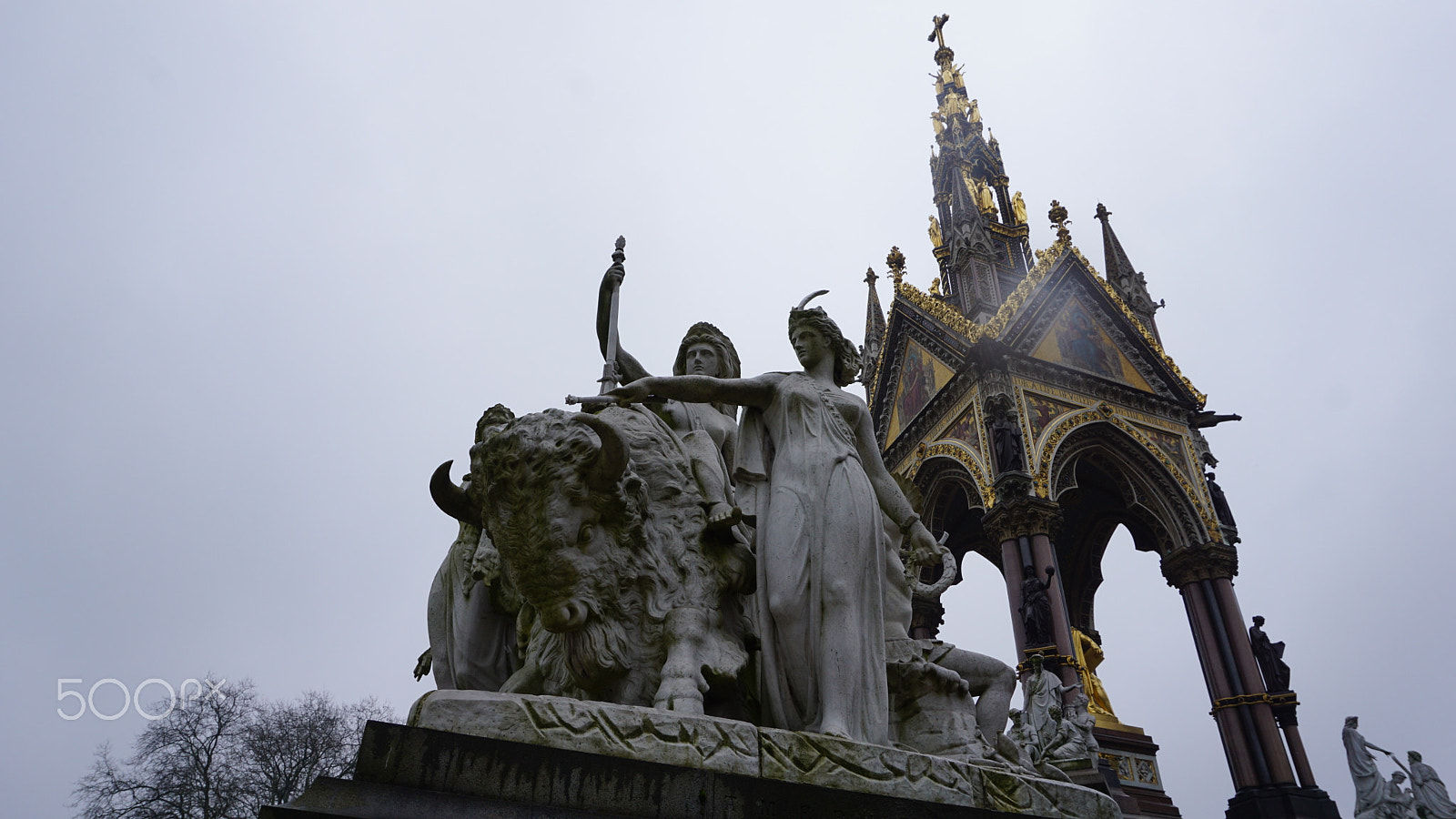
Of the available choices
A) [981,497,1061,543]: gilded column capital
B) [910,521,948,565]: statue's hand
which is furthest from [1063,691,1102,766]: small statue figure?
[910,521,948,565]: statue's hand

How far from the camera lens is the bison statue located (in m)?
2.80

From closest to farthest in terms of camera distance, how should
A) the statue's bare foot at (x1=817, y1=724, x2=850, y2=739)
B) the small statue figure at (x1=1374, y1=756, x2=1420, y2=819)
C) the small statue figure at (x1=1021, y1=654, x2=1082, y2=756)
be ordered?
the statue's bare foot at (x1=817, y1=724, x2=850, y2=739), the small statue figure at (x1=1021, y1=654, x2=1082, y2=756), the small statue figure at (x1=1374, y1=756, x2=1420, y2=819)

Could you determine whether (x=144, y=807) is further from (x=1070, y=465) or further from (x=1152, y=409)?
(x=1152, y=409)

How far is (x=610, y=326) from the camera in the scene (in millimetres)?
3869

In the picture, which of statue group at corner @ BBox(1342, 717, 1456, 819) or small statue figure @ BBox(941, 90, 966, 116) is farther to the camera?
small statue figure @ BBox(941, 90, 966, 116)

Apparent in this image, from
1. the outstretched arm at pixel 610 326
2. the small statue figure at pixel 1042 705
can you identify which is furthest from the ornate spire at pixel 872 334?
the outstretched arm at pixel 610 326

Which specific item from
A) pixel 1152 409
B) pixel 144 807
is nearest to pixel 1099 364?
pixel 1152 409

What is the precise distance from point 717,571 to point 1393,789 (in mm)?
17350

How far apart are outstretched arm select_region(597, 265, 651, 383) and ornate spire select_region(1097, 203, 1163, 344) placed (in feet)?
76.4

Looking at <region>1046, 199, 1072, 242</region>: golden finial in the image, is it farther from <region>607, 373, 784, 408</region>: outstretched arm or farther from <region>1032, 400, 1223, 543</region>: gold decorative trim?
<region>607, 373, 784, 408</region>: outstretched arm

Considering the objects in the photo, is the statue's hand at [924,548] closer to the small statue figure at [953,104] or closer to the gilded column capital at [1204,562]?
the gilded column capital at [1204,562]

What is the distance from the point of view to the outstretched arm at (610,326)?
12.9 feet

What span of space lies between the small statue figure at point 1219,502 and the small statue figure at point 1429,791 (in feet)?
21.2

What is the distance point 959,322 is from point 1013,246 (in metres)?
6.01
